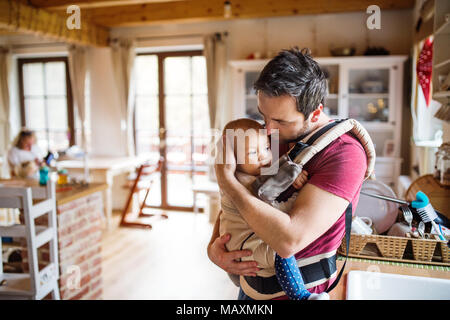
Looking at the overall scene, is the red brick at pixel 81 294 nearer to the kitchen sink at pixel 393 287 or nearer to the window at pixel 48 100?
the kitchen sink at pixel 393 287

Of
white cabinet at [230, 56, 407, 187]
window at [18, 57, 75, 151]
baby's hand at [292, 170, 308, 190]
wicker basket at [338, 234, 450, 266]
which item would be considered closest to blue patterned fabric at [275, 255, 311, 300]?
baby's hand at [292, 170, 308, 190]

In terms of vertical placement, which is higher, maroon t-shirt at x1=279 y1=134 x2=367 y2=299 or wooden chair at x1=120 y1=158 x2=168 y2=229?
maroon t-shirt at x1=279 y1=134 x2=367 y2=299

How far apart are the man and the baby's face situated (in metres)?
0.03

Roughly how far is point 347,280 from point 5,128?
5.14m

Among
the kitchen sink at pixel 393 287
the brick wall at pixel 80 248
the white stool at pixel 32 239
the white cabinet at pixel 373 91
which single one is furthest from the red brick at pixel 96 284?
the kitchen sink at pixel 393 287

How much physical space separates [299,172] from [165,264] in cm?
251

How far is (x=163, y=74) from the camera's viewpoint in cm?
435

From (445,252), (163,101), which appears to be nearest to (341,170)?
(445,252)

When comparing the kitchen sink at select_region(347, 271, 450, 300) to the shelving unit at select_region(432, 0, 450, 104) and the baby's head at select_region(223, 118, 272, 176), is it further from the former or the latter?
the shelving unit at select_region(432, 0, 450, 104)

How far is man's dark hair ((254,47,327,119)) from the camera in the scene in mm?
704

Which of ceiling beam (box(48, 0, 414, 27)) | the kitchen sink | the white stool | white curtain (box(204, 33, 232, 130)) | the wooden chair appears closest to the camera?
the kitchen sink
